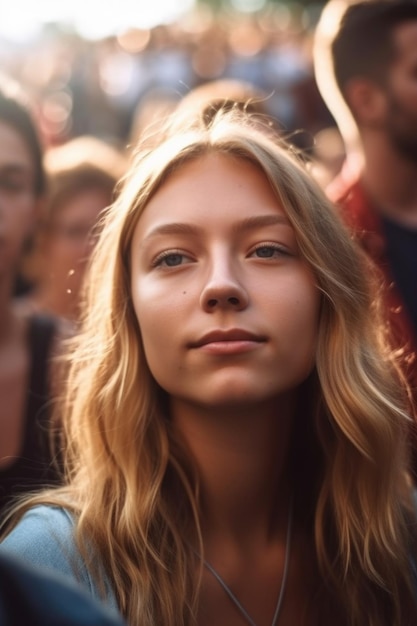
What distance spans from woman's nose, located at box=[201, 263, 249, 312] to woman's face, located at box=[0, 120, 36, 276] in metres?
1.64

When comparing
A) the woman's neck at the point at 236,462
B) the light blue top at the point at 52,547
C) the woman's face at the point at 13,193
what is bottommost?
the light blue top at the point at 52,547

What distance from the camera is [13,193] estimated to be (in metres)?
3.45

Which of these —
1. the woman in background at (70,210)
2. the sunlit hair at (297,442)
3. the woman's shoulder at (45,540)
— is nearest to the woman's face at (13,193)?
the woman in background at (70,210)

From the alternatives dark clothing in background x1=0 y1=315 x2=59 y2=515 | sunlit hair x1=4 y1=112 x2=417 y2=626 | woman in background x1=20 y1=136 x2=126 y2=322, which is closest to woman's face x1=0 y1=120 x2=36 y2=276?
dark clothing in background x1=0 y1=315 x2=59 y2=515

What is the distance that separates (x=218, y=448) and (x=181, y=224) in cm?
44

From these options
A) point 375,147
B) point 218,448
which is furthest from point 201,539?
point 375,147

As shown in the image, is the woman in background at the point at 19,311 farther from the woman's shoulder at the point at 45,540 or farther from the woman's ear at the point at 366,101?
the woman's ear at the point at 366,101

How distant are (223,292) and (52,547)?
0.55m

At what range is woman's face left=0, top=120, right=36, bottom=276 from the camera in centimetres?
340

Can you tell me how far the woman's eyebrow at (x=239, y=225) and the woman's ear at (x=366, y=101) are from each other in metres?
2.02

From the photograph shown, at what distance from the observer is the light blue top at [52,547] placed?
5.99 feet

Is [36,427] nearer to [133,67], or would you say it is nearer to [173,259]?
[173,259]

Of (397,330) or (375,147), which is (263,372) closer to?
(397,330)

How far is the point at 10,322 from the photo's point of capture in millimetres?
3408
